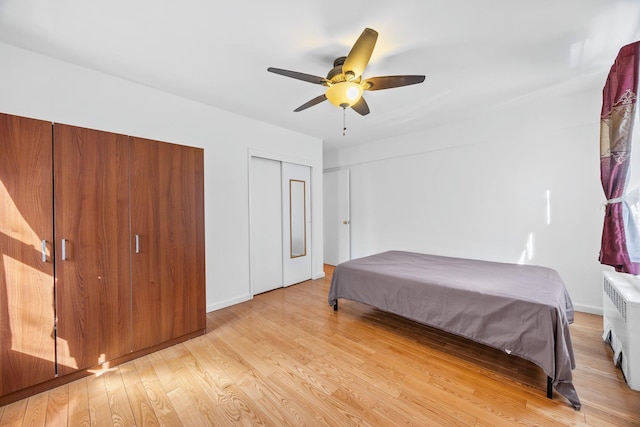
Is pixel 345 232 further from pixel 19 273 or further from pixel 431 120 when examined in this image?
pixel 19 273

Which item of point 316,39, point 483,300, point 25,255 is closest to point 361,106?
point 316,39

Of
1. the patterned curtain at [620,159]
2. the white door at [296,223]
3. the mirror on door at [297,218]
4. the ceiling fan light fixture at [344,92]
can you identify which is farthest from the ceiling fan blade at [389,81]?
the mirror on door at [297,218]

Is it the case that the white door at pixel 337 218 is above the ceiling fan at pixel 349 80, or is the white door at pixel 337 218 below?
below

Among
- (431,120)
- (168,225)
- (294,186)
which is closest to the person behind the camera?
(168,225)

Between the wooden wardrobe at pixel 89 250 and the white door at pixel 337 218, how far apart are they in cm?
325

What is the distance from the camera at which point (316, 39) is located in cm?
188

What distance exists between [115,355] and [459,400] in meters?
2.59

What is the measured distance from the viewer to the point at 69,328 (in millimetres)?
1814

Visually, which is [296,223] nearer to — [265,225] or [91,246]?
[265,225]

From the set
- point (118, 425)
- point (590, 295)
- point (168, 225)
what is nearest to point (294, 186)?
point (168, 225)

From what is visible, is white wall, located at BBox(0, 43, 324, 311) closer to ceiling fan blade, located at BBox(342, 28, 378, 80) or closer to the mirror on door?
the mirror on door

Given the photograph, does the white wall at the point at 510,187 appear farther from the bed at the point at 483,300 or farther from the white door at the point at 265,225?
the white door at the point at 265,225

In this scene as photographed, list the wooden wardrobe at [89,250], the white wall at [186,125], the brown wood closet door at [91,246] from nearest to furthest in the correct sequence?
the wooden wardrobe at [89,250] → the brown wood closet door at [91,246] → the white wall at [186,125]

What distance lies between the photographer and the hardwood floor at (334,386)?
1.52 m
